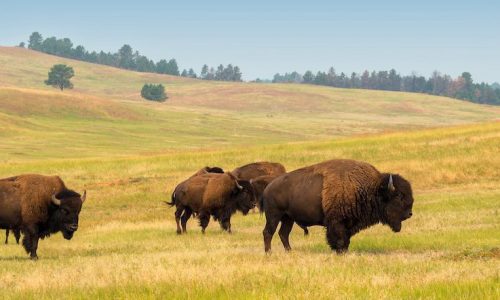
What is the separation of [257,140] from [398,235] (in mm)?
87563

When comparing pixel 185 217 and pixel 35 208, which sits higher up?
pixel 35 208

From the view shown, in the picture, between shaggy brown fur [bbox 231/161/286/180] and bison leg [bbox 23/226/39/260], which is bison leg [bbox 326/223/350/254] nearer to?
bison leg [bbox 23/226/39/260]

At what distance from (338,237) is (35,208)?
270 inches

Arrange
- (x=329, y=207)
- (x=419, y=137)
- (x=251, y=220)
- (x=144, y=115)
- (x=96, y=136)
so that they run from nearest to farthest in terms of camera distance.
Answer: (x=329, y=207) < (x=251, y=220) < (x=419, y=137) < (x=96, y=136) < (x=144, y=115)

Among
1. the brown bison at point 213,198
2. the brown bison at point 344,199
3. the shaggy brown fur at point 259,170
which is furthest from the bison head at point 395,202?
the shaggy brown fur at point 259,170

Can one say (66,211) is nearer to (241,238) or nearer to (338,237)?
(241,238)

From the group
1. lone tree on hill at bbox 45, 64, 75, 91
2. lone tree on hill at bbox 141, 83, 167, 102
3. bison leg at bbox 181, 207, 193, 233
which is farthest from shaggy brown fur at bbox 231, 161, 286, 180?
→ lone tree on hill at bbox 45, 64, 75, 91

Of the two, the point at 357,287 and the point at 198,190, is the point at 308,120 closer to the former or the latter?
the point at 198,190

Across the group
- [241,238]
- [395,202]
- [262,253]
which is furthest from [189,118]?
[395,202]

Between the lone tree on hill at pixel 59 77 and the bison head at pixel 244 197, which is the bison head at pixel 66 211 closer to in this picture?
the bison head at pixel 244 197

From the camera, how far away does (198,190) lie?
22328 mm

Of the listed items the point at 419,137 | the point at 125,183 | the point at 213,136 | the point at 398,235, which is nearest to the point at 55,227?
the point at 398,235

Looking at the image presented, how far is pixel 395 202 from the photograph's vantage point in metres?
13.7

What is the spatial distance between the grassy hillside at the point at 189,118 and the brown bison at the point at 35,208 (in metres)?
44.9
